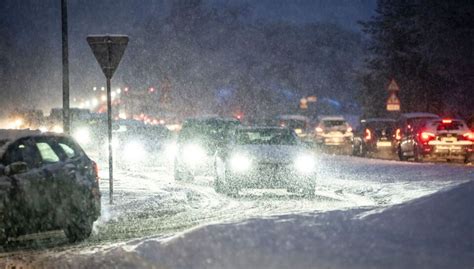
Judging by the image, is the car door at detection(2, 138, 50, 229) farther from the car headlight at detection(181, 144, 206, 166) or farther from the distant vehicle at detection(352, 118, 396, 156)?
the distant vehicle at detection(352, 118, 396, 156)

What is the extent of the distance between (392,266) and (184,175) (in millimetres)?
17398

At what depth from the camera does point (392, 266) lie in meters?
8.52

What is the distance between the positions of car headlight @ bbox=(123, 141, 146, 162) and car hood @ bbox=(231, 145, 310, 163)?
606 inches

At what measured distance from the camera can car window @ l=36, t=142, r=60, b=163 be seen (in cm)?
1278

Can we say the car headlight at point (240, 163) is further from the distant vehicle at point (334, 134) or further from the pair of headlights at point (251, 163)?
the distant vehicle at point (334, 134)

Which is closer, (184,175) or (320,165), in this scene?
(184,175)

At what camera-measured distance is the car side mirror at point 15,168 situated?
11719 mm

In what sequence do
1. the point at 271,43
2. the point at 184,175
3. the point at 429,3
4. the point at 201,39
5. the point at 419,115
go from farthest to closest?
1. the point at 271,43
2. the point at 201,39
3. the point at 429,3
4. the point at 419,115
5. the point at 184,175

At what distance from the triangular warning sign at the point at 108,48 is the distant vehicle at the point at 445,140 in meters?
17.9

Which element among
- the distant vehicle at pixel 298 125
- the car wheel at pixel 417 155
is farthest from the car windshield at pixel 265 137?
the distant vehicle at pixel 298 125

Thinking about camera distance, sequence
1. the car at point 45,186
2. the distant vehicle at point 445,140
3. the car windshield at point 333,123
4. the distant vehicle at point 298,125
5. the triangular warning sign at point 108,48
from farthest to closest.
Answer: the distant vehicle at point 298,125, the car windshield at point 333,123, the distant vehicle at point 445,140, the triangular warning sign at point 108,48, the car at point 45,186

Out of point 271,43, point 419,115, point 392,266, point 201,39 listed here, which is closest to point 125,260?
point 392,266

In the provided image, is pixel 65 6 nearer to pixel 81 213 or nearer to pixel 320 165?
pixel 81 213

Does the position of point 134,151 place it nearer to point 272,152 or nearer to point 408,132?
point 408,132
